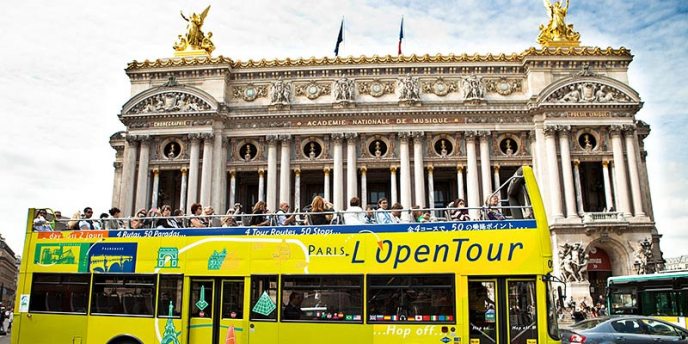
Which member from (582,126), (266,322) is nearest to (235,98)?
(582,126)

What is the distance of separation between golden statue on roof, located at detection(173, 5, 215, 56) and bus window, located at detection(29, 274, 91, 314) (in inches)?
1277

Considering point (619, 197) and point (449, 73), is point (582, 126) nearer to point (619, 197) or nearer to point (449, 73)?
point (619, 197)

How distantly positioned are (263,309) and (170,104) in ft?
106

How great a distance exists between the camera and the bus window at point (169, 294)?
13359 millimetres

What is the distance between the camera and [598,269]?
3841 cm

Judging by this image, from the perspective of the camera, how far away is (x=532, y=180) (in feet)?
39.7

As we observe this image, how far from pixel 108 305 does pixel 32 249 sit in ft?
9.19

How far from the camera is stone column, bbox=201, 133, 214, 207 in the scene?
40159mm

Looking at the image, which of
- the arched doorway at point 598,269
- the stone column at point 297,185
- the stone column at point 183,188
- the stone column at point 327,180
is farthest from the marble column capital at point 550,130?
the stone column at point 183,188

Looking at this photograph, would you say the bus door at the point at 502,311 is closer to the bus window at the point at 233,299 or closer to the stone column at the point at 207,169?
the bus window at the point at 233,299

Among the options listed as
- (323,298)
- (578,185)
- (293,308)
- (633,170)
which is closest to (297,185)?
(578,185)

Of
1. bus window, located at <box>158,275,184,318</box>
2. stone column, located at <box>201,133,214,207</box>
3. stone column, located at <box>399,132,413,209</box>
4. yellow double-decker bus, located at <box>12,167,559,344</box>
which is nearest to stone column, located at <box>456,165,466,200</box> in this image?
stone column, located at <box>399,132,413,209</box>

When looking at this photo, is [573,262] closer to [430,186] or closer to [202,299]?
[430,186]

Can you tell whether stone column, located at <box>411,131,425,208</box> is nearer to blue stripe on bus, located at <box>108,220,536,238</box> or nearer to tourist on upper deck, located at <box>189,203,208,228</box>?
tourist on upper deck, located at <box>189,203,208,228</box>
